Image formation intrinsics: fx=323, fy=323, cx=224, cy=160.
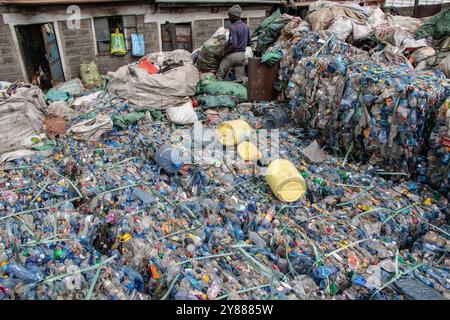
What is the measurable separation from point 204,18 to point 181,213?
8.00m

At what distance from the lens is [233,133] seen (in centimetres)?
475

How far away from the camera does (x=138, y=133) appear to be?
5180 millimetres

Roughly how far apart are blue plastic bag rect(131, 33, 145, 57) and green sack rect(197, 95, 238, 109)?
12.6 ft

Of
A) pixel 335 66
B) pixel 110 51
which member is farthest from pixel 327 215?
pixel 110 51

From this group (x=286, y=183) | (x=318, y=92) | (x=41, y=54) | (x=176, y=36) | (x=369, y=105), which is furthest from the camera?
(x=176, y=36)

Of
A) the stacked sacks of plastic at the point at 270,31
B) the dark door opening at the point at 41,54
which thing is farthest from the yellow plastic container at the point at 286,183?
the dark door opening at the point at 41,54

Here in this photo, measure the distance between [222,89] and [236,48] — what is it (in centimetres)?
97

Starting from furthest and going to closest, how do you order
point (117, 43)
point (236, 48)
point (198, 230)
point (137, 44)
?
point (137, 44) → point (117, 43) → point (236, 48) → point (198, 230)

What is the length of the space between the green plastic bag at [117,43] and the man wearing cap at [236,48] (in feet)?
11.4

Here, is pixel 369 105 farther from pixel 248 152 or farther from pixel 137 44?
pixel 137 44

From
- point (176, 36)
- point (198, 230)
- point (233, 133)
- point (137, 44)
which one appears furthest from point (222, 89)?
point (176, 36)

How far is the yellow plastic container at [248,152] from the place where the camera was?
14.6ft

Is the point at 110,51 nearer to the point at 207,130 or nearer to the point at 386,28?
the point at 207,130

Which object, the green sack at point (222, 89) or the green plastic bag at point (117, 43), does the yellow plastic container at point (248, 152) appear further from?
the green plastic bag at point (117, 43)
